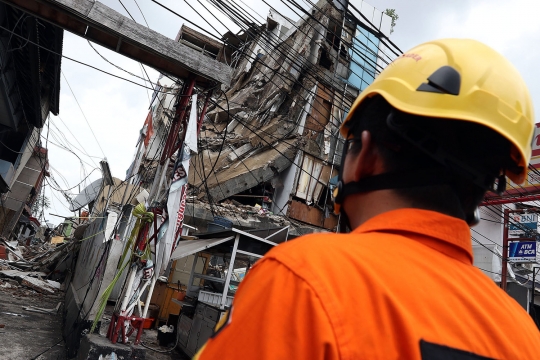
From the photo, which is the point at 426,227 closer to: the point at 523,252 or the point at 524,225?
the point at 523,252

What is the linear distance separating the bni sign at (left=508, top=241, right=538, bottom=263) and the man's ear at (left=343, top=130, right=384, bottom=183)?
44.4ft

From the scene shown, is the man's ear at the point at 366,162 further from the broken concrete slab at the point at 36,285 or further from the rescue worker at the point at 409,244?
the broken concrete slab at the point at 36,285

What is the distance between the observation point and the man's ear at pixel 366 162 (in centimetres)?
102

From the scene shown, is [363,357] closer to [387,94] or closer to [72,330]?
[387,94]

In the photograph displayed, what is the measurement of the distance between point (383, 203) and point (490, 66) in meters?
0.53

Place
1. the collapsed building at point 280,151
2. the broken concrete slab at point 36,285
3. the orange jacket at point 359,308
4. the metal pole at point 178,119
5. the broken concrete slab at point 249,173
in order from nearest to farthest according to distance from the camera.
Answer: the orange jacket at point 359,308 → the metal pole at point 178,119 → the broken concrete slab at point 36,285 → the collapsed building at point 280,151 → the broken concrete slab at point 249,173

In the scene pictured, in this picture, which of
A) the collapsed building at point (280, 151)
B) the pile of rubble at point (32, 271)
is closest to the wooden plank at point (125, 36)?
the collapsed building at point (280, 151)

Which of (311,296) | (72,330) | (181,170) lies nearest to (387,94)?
(311,296)

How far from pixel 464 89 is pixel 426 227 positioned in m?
0.41

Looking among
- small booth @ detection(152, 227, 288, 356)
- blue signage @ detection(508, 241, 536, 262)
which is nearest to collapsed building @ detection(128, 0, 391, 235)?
small booth @ detection(152, 227, 288, 356)

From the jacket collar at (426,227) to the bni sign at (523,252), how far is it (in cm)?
1350

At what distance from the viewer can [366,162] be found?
1.04 meters

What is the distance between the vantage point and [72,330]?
7602 millimetres

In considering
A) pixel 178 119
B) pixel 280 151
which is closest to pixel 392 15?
pixel 280 151
